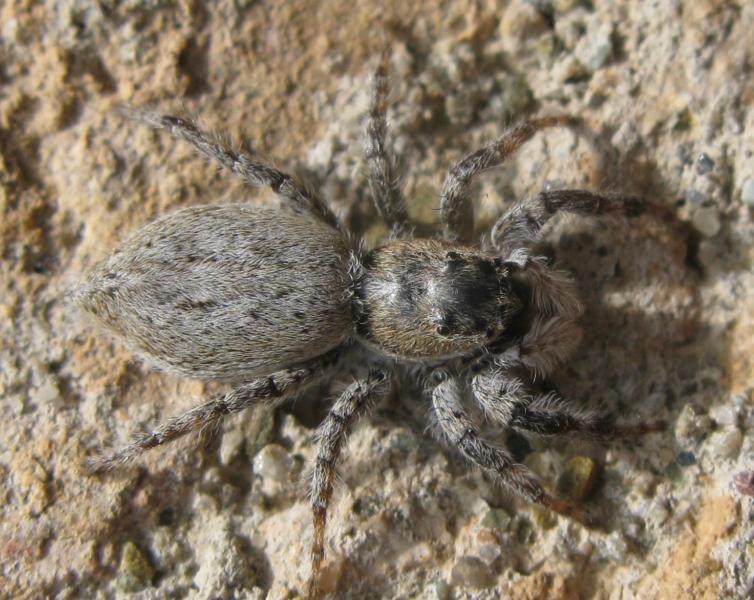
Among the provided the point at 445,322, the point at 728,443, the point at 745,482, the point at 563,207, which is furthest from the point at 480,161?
the point at 745,482

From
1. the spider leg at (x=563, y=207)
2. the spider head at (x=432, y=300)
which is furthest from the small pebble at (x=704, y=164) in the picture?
the spider head at (x=432, y=300)

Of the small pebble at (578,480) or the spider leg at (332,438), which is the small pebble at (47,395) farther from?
the small pebble at (578,480)

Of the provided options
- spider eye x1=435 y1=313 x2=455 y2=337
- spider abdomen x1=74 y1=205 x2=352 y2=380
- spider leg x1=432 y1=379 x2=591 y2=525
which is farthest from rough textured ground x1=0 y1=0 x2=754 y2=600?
spider eye x1=435 y1=313 x2=455 y2=337

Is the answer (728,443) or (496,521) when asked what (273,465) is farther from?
(728,443)

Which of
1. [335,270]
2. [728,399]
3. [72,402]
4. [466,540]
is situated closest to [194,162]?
[335,270]

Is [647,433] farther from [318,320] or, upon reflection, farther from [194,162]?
[194,162]

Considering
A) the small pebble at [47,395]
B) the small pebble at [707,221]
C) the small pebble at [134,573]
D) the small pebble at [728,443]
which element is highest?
the small pebble at [707,221]

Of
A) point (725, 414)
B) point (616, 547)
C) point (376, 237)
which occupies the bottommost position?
point (616, 547)

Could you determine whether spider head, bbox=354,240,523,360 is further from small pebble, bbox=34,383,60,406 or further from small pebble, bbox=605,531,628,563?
small pebble, bbox=34,383,60,406
